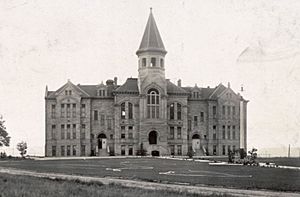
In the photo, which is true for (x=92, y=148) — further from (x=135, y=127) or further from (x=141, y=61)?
(x=141, y=61)

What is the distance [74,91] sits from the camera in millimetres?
74125

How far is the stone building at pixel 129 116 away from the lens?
73.8m

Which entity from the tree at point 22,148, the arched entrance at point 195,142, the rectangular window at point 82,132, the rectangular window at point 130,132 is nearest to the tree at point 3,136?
the tree at point 22,148

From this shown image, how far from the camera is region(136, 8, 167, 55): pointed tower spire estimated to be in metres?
75.2

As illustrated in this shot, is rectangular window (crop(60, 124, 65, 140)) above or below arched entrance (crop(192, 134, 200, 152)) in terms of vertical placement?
above

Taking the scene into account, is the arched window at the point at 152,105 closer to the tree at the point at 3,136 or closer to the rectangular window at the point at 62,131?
the rectangular window at the point at 62,131

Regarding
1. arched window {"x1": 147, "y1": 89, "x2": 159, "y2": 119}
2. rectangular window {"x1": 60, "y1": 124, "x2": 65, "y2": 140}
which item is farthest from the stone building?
rectangular window {"x1": 60, "y1": 124, "x2": 65, "y2": 140}

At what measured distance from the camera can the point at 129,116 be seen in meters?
74.4

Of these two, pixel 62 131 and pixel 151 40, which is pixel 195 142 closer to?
pixel 151 40

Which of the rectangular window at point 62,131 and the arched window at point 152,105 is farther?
the arched window at point 152,105

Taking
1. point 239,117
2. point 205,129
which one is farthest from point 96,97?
point 239,117

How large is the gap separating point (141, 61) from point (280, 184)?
2143 inches

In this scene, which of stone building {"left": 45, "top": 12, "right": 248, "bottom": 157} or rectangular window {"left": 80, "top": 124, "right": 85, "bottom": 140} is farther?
rectangular window {"left": 80, "top": 124, "right": 85, "bottom": 140}

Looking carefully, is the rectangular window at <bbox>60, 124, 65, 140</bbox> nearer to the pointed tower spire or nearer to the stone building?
the stone building
